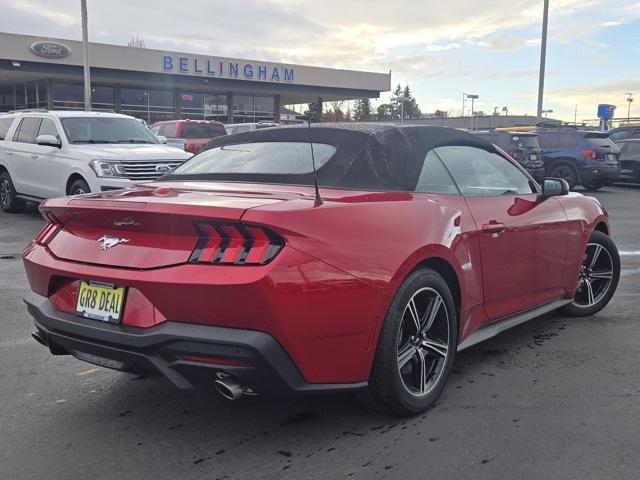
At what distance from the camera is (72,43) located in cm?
3231

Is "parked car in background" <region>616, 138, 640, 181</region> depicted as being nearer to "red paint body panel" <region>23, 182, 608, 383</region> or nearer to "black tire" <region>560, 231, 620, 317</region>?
"black tire" <region>560, 231, 620, 317</region>

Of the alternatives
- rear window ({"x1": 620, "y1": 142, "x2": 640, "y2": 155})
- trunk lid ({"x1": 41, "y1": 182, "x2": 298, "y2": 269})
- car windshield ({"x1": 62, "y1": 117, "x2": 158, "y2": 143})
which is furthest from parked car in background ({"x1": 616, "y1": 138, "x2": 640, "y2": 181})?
trunk lid ({"x1": 41, "y1": 182, "x2": 298, "y2": 269})

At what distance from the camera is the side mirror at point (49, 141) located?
1015 centimetres

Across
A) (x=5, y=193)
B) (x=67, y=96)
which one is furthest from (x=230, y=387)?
(x=67, y=96)

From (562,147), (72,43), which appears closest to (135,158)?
(562,147)

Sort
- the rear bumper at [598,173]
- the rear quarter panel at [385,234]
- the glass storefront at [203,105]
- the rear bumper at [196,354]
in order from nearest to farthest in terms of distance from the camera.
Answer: the rear bumper at [196,354], the rear quarter panel at [385,234], the rear bumper at [598,173], the glass storefront at [203,105]

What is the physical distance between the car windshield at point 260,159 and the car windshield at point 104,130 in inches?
262

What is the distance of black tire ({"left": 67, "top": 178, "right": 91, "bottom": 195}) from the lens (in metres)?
9.69

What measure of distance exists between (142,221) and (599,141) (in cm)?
1756

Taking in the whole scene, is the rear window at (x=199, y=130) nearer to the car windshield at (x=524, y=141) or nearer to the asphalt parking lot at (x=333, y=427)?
the car windshield at (x=524, y=141)

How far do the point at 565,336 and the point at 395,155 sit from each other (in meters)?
2.12

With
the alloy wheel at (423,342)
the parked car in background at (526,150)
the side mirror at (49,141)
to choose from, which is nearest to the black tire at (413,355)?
the alloy wheel at (423,342)

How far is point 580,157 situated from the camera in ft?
58.3

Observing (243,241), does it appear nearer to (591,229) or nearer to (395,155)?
(395,155)
